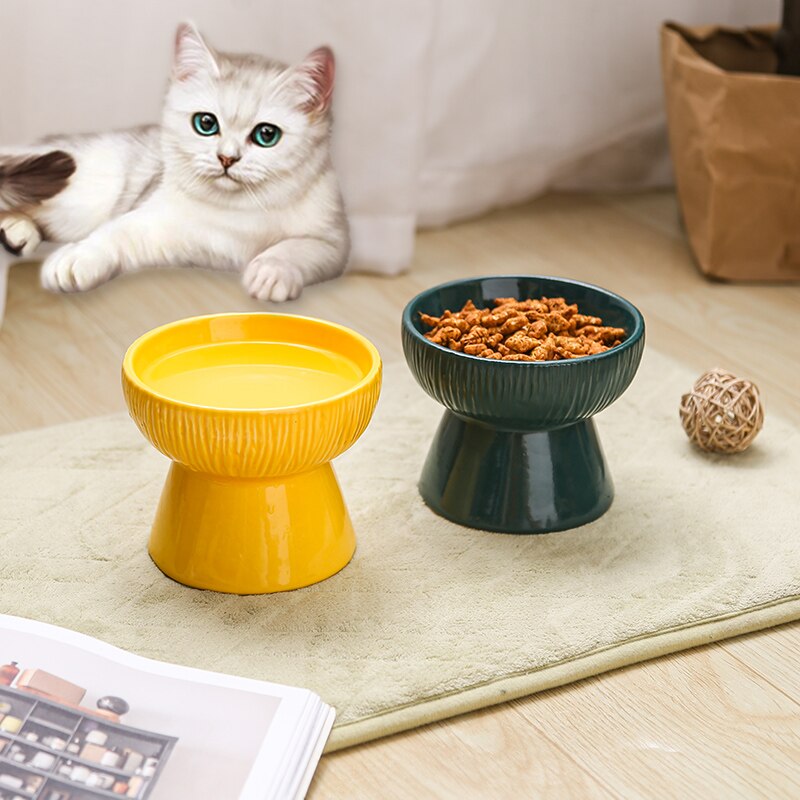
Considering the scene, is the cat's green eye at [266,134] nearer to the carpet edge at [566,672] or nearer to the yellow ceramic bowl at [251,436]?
the yellow ceramic bowl at [251,436]

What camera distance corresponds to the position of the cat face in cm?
143

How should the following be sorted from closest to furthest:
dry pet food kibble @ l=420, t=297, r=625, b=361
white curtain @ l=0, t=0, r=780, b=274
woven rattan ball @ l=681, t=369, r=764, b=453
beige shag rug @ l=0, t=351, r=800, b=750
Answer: beige shag rug @ l=0, t=351, r=800, b=750 < dry pet food kibble @ l=420, t=297, r=625, b=361 < woven rattan ball @ l=681, t=369, r=764, b=453 < white curtain @ l=0, t=0, r=780, b=274

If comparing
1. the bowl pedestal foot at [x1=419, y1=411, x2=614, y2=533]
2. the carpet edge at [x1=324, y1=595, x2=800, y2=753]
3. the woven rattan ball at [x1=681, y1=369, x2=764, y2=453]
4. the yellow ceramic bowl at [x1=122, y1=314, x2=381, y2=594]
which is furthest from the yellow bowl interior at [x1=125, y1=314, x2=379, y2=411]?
the woven rattan ball at [x1=681, y1=369, x2=764, y2=453]

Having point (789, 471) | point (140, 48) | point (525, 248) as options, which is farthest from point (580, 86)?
point (789, 471)

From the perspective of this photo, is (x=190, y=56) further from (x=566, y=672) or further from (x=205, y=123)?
(x=566, y=672)

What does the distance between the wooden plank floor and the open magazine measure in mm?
42

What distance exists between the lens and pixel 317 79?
57.8 inches

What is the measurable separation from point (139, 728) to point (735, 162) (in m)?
1.07

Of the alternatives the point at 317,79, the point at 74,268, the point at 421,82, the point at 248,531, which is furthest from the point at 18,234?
the point at 248,531

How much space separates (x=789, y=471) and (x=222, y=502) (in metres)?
0.52

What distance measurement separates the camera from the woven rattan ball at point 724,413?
Answer: 108 centimetres

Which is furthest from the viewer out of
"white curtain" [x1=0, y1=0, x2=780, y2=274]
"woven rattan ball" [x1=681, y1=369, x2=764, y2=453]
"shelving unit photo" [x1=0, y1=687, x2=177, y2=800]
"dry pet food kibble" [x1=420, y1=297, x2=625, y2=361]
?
"white curtain" [x1=0, y1=0, x2=780, y2=274]

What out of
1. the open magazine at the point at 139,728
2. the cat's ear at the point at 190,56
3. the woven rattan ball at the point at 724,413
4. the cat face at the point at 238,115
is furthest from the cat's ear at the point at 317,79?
the open magazine at the point at 139,728

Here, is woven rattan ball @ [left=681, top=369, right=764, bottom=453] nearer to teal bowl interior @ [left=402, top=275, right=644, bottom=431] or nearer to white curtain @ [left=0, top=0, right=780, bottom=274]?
teal bowl interior @ [left=402, top=275, right=644, bottom=431]
